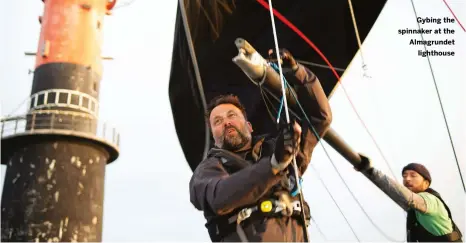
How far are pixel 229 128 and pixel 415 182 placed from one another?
2048 millimetres

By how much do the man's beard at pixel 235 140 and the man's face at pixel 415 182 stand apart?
1944 millimetres

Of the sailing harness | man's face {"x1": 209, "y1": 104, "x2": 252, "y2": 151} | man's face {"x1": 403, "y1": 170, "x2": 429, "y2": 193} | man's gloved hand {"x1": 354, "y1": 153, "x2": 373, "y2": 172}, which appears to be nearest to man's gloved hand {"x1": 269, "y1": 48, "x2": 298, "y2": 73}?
man's face {"x1": 209, "y1": 104, "x2": 252, "y2": 151}

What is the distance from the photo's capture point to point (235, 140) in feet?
8.23

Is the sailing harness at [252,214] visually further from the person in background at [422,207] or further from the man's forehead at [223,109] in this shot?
the person in background at [422,207]

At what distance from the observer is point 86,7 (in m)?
16.8

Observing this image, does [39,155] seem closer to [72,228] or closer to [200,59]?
[72,228]

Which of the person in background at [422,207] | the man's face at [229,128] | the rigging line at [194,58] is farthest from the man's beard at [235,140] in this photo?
the rigging line at [194,58]

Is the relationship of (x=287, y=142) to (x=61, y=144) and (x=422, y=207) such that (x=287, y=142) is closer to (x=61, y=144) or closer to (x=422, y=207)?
(x=422, y=207)

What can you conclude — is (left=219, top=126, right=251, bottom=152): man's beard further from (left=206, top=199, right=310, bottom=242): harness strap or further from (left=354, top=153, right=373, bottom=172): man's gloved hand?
(left=354, top=153, right=373, bottom=172): man's gloved hand

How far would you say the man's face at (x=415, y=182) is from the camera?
3871mm

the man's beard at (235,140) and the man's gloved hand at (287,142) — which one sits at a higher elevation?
the man's beard at (235,140)

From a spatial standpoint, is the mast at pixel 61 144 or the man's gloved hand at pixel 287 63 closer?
the man's gloved hand at pixel 287 63

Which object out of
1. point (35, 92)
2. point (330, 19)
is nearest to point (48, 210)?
point (35, 92)

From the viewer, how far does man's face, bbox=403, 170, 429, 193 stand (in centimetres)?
387
